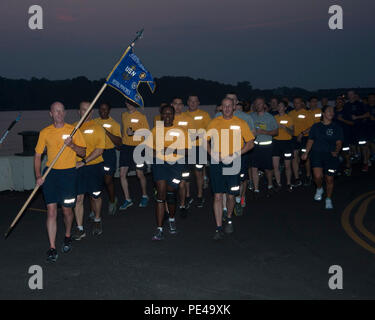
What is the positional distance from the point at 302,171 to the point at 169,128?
27.9 ft

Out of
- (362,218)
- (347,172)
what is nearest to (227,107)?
(362,218)

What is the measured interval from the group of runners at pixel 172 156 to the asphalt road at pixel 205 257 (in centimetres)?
33

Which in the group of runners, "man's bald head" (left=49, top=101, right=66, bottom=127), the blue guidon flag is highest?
the blue guidon flag

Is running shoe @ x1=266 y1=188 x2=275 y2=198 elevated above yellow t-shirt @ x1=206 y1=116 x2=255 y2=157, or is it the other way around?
yellow t-shirt @ x1=206 y1=116 x2=255 y2=157

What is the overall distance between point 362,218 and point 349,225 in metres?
0.66

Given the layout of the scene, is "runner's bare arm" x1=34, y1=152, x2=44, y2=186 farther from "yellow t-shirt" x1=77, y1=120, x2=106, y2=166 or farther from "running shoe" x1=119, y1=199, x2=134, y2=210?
A: "running shoe" x1=119, y1=199, x2=134, y2=210

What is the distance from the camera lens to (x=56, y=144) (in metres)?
6.45

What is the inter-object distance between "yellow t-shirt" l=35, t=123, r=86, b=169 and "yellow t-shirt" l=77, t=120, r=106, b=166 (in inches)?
32.7

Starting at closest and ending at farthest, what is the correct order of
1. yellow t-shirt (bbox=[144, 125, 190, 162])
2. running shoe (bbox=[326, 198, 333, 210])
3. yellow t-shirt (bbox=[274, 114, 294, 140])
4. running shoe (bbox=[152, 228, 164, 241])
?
running shoe (bbox=[152, 228, 164, 241])
yellow t-shirt (bbox=[144, 125, 190, 162])
running shoe (bbox=[326, 198, 333, 210])
yellow t-shirt (bbox=[274, 114, 294, 140])

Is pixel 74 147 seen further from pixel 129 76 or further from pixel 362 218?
pixel 362 218

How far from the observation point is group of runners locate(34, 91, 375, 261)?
6.54 meters

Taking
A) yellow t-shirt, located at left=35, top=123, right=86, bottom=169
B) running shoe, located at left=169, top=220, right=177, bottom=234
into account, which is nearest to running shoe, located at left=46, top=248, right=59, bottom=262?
yellow t-shirt, located at left=35, top=123, right=86, bottom=169
